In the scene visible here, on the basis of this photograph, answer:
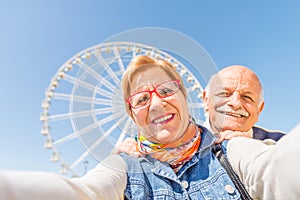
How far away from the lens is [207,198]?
1138 millimetres

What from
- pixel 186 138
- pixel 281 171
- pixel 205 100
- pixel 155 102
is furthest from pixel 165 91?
pixel 281 171

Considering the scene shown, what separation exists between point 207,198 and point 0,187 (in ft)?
2.68

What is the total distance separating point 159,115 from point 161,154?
171 millimetres

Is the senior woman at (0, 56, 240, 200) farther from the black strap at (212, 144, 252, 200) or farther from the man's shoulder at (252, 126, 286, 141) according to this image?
the man's shoulder at (252, 126, 286, 141)

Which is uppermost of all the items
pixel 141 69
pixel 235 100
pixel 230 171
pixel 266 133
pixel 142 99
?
pixel 141 69

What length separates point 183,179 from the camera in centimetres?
127

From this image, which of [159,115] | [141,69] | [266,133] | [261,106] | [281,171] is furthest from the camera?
[266,133]

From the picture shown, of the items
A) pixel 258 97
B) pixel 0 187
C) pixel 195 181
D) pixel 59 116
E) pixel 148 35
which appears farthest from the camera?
pixel 59 116

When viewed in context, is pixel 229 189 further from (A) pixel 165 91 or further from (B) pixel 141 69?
(B) pixel 141 69

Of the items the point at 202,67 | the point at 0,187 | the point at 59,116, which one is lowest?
the point at 59,116

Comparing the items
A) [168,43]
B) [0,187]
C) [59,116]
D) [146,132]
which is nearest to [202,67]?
[168,43]

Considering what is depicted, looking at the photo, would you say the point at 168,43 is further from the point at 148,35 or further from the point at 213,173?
the point at 213,173

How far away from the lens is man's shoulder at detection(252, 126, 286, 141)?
6.44 ft

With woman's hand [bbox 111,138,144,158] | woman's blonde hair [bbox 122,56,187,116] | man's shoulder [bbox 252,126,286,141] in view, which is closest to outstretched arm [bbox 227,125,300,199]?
woman's hand [bbox 111,138,144,158]
